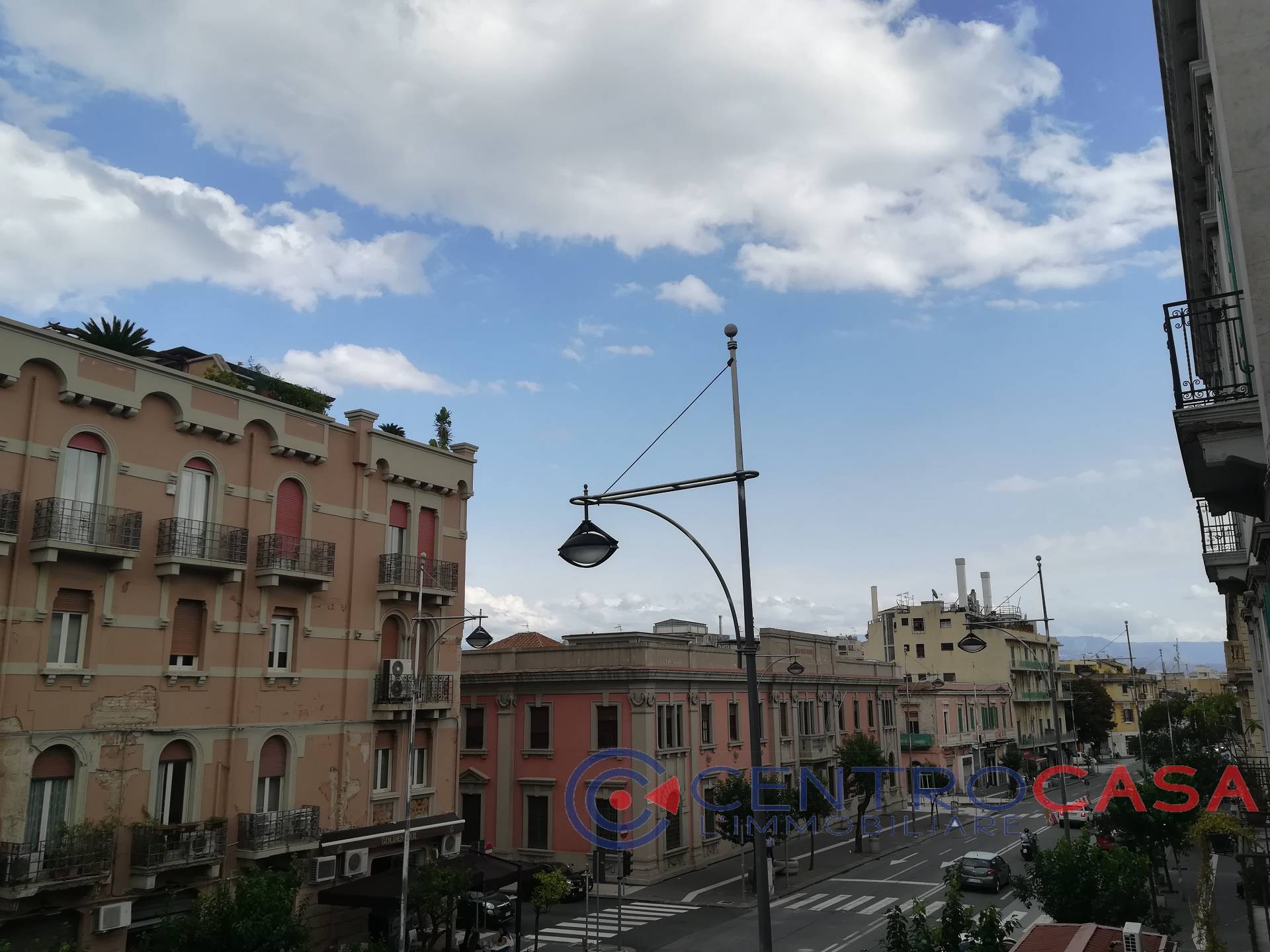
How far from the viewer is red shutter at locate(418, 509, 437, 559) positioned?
31.5 metres

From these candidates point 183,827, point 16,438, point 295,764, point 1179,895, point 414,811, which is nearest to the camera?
point 16,438

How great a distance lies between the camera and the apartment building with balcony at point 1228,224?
10734mm

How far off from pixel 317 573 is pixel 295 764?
17.5 ft

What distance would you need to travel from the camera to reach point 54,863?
20.0 m

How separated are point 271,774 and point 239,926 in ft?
20.5

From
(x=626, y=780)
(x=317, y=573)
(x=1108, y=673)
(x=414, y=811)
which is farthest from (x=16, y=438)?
(x=1108, y=673)

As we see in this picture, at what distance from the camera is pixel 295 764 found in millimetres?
26234

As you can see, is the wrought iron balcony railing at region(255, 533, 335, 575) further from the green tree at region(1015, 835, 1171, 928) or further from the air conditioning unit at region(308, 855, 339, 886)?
the green tree at region(1015, 835, 1171, 928)

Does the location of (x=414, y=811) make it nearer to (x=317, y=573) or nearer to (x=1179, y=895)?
(x=317, y=573)

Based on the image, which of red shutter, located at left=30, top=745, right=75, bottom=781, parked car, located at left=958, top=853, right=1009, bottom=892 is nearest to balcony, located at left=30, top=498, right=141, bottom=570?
red shutter, located at left=30, top=745, right=75, bottom=781

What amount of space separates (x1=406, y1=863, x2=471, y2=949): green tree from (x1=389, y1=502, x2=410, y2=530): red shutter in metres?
10.5

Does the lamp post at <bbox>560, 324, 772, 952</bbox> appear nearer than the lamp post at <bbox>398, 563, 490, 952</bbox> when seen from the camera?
Yes

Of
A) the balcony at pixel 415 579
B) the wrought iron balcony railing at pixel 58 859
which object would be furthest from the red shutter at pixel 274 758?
the balcony at pixel 415 579

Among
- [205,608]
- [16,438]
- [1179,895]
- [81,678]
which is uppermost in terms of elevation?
[16,438]
